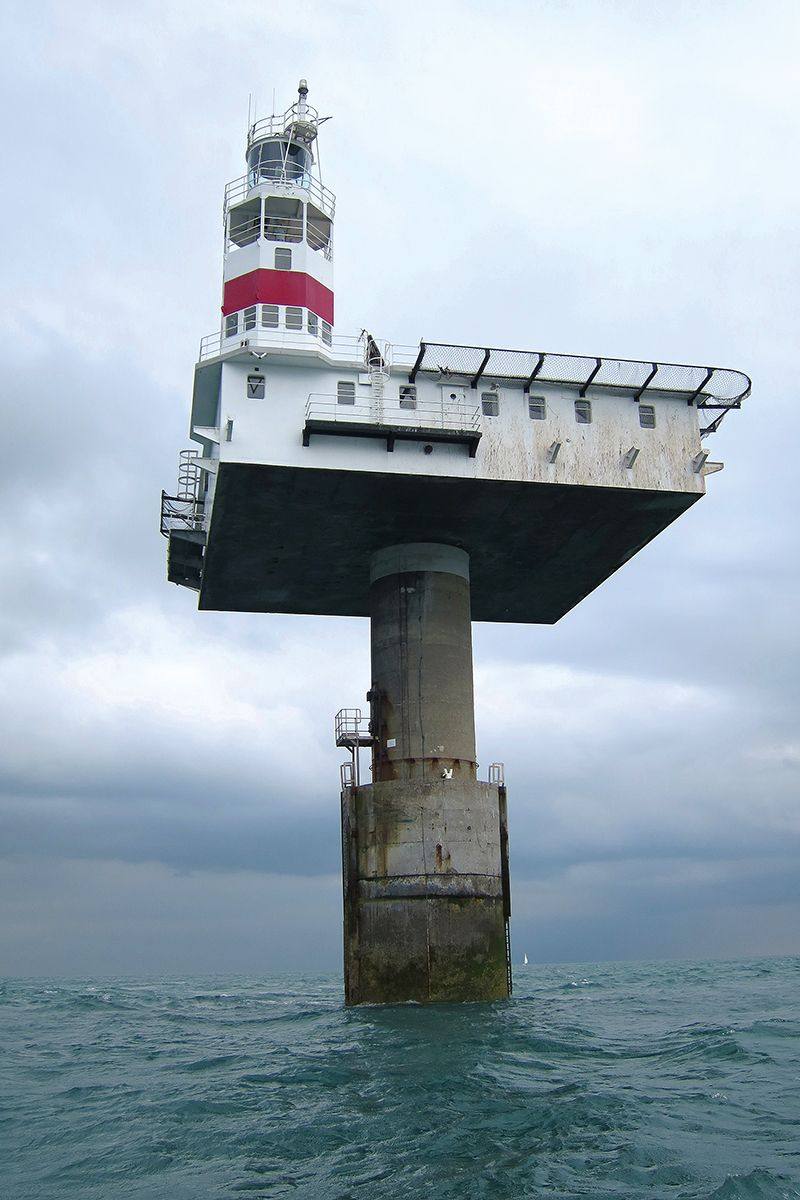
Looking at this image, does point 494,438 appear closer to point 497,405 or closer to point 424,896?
point 497,405

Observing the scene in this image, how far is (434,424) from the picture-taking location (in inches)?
1192

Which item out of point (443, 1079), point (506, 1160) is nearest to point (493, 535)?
point (443, 1079)

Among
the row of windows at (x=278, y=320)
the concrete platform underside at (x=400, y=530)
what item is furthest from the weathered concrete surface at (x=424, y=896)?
the row of windows at (x=278, y=320)

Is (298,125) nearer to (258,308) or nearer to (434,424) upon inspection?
(258,308)

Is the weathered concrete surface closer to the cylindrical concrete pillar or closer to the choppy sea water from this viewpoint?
the cylindrical concrete pillar

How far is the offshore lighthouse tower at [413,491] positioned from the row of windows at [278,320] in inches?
2.6

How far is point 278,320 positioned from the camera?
102 ft

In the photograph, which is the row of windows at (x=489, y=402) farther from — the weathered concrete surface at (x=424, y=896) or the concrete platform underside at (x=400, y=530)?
the weathered concrete surface at (x=424, y=896)

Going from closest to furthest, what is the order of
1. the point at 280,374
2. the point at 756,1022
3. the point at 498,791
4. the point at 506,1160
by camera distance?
the point at 506,1160, the point at 756,1022, the point at 280,374, the point at 498,791

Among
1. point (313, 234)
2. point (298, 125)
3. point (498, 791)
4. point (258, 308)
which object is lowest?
point (498, 791)

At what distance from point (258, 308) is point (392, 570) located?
8655mm

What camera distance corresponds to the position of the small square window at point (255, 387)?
96.9 ft

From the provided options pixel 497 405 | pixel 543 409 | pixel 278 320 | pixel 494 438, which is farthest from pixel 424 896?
pixel 278 320

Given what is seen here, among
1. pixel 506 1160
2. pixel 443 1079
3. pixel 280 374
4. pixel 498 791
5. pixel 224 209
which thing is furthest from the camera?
pixel 224 209
